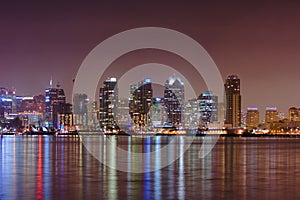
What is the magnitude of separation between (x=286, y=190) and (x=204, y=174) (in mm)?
7841

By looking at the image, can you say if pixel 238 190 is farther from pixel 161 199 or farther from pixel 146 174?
pixel 146 174

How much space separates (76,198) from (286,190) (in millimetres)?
8478

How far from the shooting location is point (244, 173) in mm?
31078

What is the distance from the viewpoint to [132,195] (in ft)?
68.3

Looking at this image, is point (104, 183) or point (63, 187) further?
point (104, 183)

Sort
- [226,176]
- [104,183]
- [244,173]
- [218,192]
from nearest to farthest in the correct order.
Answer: [218,192] < [104,183] < [226,176] < [244,173]

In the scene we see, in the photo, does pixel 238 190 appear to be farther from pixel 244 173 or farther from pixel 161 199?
pixel 244 173

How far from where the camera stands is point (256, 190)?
23.0m

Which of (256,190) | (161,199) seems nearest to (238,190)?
(256,190)

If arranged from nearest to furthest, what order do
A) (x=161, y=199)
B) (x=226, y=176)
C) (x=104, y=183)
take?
(x=161, y=199) → (x=104, y=183) → (x=226, y=176)

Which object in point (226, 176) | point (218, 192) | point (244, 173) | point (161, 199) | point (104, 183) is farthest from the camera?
point (244, 173)

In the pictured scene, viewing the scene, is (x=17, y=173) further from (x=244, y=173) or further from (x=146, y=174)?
(x=244, y=173)

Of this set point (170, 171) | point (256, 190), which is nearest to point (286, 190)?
point (256, 190)

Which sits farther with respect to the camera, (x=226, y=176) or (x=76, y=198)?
(x=226, y=176)
